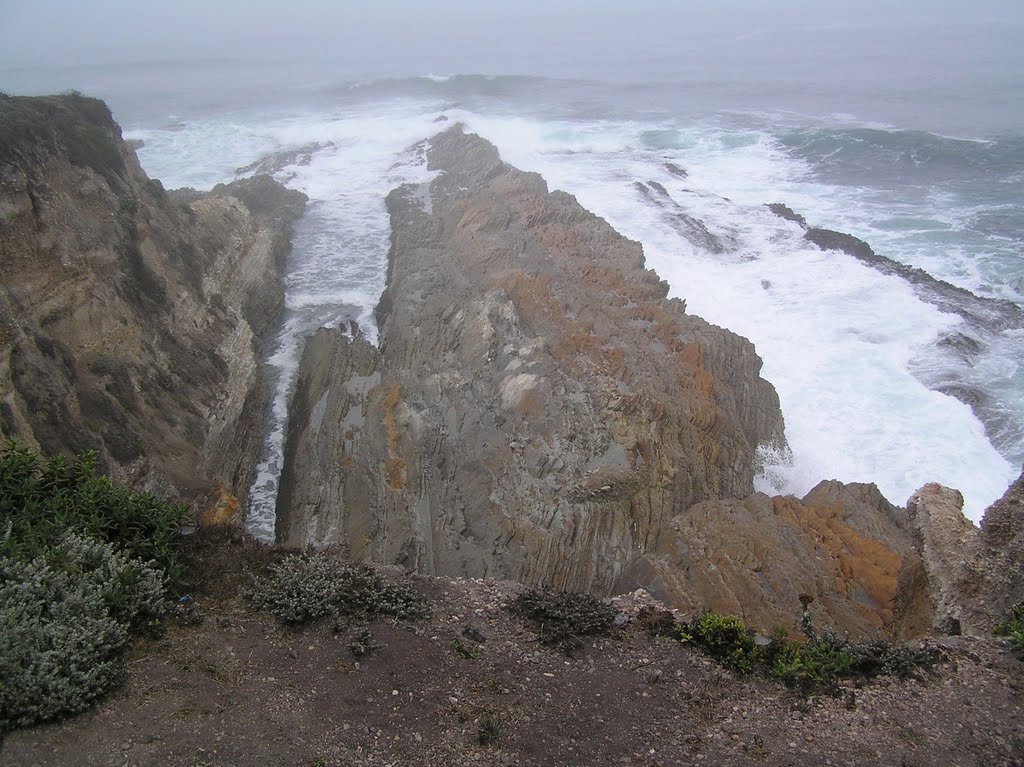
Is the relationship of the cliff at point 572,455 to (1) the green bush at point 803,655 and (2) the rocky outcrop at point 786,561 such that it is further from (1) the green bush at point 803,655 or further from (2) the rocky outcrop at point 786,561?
(1) the green bush at point 803,655

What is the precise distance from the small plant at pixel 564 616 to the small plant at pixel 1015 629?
4.50m

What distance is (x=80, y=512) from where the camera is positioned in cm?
738

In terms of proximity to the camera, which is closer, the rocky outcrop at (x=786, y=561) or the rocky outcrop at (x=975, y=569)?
the rocky outcrop at (x=975, y=569)

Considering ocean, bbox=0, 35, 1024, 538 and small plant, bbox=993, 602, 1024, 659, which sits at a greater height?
ocean, bbox=0, 35, 1024, 538

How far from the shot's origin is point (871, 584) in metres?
10.9

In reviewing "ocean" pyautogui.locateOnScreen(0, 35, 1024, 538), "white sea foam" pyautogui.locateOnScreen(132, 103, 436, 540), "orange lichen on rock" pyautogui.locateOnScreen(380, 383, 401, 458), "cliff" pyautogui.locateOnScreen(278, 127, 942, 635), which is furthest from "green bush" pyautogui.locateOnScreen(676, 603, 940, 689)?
"white sea foam" pyautogui.locateOnScreen(132, 103, 436, 540)

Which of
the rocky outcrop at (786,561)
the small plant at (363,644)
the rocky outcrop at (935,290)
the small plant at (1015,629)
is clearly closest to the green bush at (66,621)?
the small plant at (363,644)

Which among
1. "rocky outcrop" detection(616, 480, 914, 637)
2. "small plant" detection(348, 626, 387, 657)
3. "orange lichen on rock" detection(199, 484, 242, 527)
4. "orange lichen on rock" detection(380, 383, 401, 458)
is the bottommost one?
"orange lichen on rock" detection(199, 484, 242, 527)

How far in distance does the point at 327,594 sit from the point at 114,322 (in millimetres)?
10566

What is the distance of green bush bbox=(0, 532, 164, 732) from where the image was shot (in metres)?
5.25

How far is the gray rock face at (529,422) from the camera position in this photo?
13.0 meters

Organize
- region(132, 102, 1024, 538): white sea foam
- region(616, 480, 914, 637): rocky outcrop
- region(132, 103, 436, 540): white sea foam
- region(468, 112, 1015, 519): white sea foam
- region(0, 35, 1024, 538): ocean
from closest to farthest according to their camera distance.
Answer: region(616, 480, 914, 637): rocky outcrop < region(468, 112, 1015, 519): white sea foam < region(132, 102, 1024, 538): white sea foam < region(0, 35, 1024, 538): ocean < region(132, 103, 436, 540): white sea foam

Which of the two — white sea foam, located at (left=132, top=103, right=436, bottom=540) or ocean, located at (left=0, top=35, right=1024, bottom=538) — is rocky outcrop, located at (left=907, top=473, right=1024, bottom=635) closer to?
ocean, located at (left=0, top=35, right=1024, bottom=538)

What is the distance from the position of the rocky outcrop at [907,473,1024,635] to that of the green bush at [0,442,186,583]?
9943 mm
